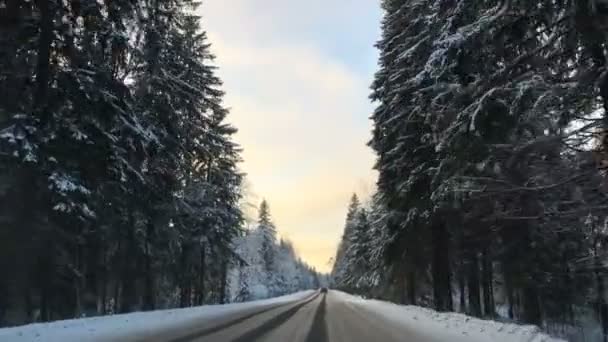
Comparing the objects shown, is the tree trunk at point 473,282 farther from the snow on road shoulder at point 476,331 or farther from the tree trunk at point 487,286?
the snow on road shoulder at point 476,331

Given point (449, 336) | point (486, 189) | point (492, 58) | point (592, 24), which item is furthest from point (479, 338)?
point (592, 24)

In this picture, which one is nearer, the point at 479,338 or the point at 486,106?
the point at 486,106

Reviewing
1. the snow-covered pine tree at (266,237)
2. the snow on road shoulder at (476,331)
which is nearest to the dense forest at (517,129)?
the snow on road shoulder at (476,331)

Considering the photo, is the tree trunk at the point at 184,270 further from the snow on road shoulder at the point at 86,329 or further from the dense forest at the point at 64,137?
the snow on road shoulder at the point at 86,329

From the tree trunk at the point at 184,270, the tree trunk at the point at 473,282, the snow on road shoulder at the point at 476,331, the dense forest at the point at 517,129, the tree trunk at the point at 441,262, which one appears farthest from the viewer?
the tree trunk at the point at 184,270

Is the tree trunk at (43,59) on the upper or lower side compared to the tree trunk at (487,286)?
upper

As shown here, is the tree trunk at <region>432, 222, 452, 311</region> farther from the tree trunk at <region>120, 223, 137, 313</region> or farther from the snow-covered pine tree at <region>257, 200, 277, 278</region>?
the snow-covered pine tree at <region>257, 200, 277, 278</region>

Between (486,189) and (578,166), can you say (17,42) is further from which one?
(578,166)

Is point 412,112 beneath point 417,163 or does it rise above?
above

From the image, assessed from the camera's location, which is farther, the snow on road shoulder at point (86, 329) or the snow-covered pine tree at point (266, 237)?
the snow-covered pine tree at point (266, 237)

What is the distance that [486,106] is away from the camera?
34.3ft

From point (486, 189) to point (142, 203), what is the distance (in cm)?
1562

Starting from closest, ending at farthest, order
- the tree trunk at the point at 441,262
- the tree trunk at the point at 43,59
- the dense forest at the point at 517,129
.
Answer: the dense forest at the point at 517,129
the tree trunk at the point at 43,59
the tree trunk at the point at 441,262

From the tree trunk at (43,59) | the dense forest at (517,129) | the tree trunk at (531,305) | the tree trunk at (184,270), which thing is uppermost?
the tree trunk at (43,59)
